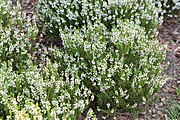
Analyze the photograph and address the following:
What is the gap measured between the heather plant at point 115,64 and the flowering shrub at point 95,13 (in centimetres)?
23

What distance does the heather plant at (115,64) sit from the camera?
3.05 metres

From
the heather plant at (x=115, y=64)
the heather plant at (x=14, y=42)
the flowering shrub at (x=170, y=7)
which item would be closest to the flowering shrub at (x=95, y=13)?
the heather plant at (x=115, y=64)

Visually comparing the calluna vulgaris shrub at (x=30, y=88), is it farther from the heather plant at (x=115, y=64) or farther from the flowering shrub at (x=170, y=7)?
the flowering shrub at (x=170, y=7)

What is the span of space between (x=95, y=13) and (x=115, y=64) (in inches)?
31.9

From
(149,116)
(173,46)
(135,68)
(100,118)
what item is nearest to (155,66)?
(135,68)

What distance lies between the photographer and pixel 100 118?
10.6ft

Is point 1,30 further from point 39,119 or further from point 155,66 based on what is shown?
point 155,66

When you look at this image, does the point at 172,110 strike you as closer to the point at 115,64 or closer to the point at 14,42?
the point at 115,64

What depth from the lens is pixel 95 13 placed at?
367 cm

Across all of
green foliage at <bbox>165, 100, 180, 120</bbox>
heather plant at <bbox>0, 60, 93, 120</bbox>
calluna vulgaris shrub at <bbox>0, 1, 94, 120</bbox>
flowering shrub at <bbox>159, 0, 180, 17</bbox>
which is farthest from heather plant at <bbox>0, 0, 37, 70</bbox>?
flowering shrub at <bbox>159, 0, 180, 17</bbox>

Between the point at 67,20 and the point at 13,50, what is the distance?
737mm

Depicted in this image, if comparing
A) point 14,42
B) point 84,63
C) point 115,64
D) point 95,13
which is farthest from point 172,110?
point 14,42

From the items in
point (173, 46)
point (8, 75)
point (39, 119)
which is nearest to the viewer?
point (39, 119)

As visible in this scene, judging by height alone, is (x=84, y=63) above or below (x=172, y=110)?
above
